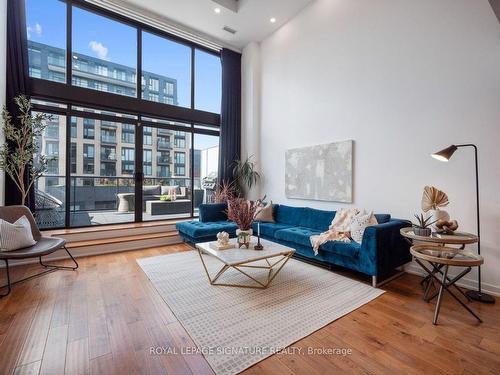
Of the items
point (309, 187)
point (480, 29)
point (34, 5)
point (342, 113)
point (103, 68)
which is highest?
point (34, 5)

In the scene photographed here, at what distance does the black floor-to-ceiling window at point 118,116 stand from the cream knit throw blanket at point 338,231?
318 centimetres

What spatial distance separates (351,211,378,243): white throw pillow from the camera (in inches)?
119

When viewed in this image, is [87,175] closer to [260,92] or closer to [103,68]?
[103,68]

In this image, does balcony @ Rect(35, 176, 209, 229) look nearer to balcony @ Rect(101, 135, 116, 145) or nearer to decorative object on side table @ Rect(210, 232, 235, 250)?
balcony @ Rect(101, 135, 116, 145)

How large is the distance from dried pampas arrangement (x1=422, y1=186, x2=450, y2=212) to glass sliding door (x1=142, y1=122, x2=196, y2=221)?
14.4 feet

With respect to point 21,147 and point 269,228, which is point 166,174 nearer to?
point 21,147

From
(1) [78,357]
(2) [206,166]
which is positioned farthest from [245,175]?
(1) [78,357]

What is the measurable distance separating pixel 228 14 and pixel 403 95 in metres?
3.52

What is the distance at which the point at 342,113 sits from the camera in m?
3.94

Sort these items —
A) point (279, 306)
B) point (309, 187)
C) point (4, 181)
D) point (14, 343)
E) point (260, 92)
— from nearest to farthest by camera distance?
1. point (14, 343)
2. point (279, 306)
3. point (4, 181)
4. point (309, 187)
5. point (260, 92)

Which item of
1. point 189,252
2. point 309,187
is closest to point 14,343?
point 189,252

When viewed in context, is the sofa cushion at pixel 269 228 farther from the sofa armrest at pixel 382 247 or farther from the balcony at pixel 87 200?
the balcony at pixel 87 200

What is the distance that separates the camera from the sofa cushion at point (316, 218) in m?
3.85

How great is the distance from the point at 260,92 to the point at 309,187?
264cm
